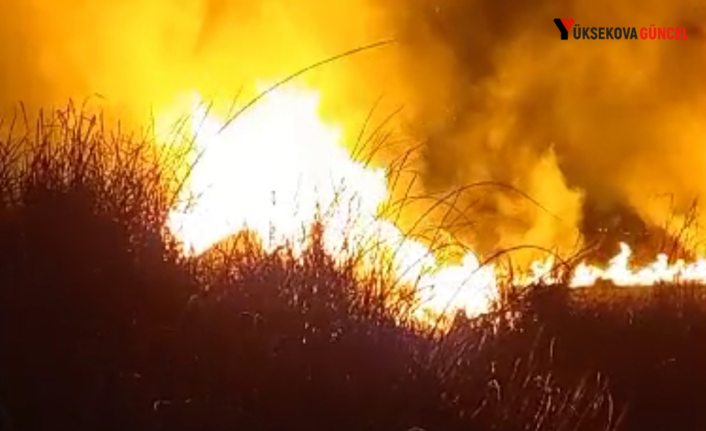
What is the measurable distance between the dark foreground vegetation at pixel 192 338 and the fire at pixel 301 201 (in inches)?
9.7

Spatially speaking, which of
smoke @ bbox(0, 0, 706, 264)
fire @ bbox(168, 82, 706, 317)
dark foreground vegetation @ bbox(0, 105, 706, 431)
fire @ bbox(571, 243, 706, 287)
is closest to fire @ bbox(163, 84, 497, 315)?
fire @ bbox(168, 82, 706, 317)

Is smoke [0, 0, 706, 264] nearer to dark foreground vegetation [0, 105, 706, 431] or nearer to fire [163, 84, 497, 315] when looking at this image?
fire [163, 84, 497, 315]

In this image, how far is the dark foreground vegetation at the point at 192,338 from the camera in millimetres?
4703

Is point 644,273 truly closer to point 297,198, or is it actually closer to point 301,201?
point 301,201

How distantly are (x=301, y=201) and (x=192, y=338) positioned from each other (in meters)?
2.11

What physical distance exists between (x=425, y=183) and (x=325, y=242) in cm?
1076

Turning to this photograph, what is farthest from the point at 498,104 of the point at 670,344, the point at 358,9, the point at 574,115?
the point at 670,344

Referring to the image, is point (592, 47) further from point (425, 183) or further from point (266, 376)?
point (266, 376)

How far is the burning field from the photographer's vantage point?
16.1 ft

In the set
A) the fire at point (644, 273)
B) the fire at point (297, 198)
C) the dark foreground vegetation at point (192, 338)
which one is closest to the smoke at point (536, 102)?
the fire at point (644, 273)

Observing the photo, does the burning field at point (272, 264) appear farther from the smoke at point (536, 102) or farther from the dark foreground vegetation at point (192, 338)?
the smoke at point (536, 102)

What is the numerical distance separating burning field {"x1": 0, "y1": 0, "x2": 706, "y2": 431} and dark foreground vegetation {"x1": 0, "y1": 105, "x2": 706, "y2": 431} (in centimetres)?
1

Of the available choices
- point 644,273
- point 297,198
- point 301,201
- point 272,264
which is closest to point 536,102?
point 644,273

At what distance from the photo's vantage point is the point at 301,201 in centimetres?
711
